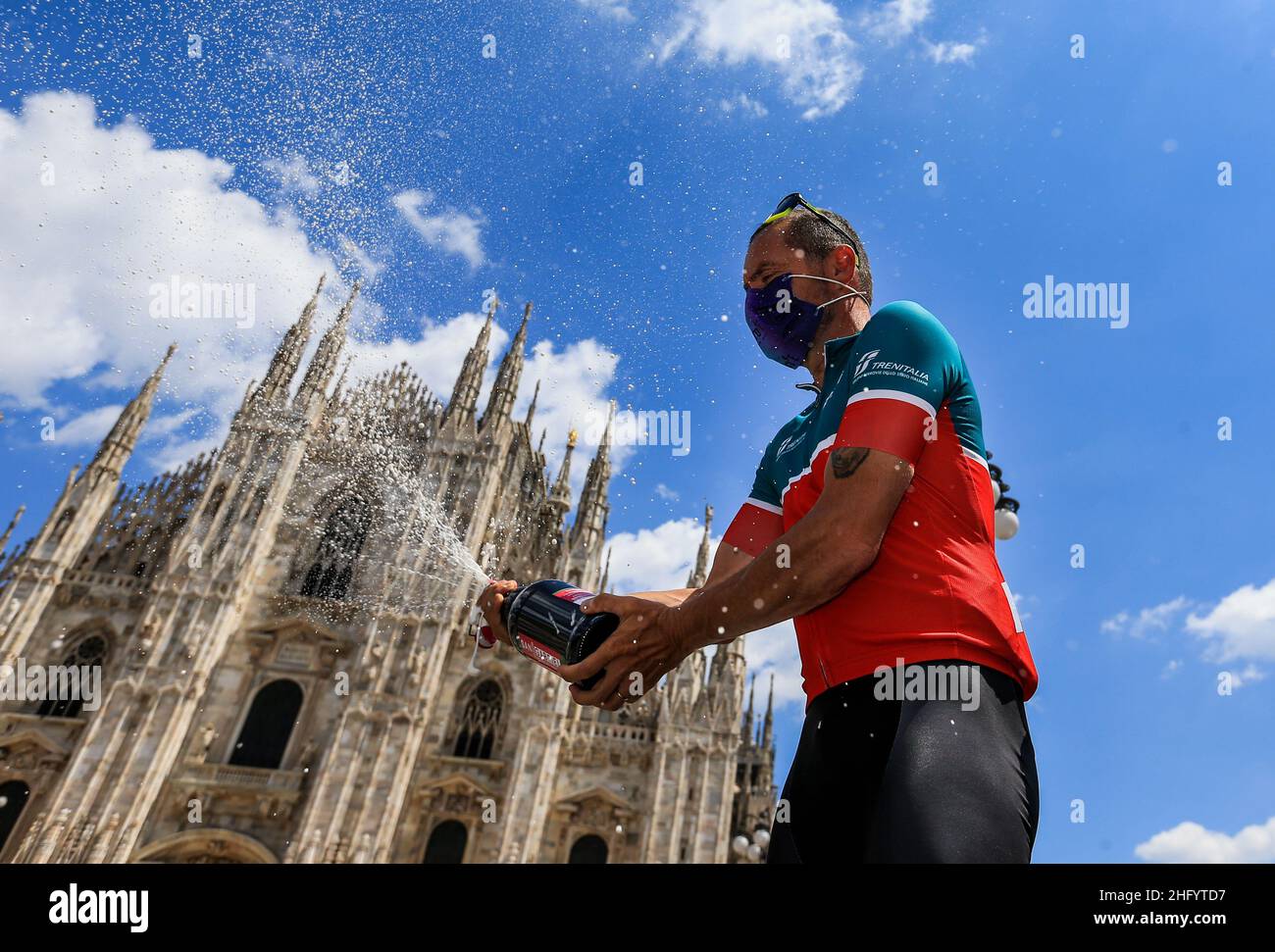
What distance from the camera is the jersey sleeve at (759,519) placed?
2.40 metres

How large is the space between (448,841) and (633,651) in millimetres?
22483

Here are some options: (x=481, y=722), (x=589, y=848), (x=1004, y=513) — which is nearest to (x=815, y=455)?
(x=1004, y=513)

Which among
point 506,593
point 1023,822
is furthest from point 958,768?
point 506,593

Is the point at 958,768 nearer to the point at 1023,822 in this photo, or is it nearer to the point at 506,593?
the point at 1023,822

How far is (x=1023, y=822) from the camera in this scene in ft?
4.63

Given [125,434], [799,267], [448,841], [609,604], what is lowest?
[609,604]

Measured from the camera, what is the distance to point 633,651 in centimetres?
172

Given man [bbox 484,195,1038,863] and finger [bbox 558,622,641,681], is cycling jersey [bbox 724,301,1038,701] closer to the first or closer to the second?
man [bbox 484,195,1038,863]

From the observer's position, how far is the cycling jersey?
5.11ft

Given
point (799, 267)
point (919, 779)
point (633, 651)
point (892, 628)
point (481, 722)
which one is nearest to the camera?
point (919, 779)

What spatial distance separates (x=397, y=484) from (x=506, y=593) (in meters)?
25.2

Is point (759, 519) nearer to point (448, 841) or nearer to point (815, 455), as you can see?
point (815, 455)
